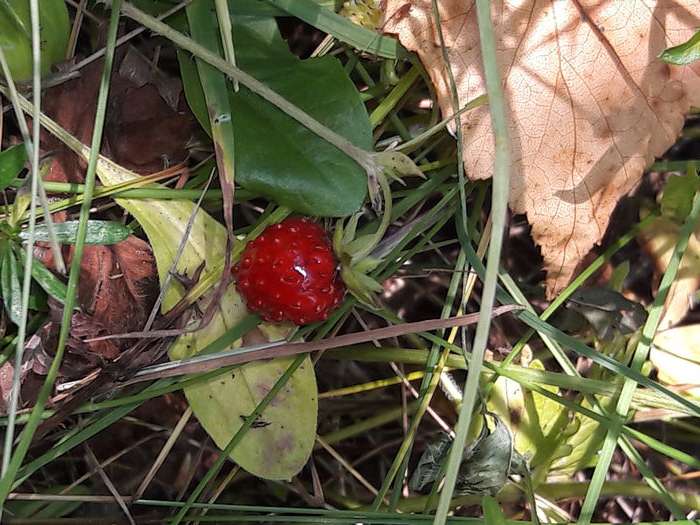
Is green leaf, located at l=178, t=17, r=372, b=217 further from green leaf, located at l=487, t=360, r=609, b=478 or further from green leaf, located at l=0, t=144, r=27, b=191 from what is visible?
green leaf, located at l=487, t=360, r=609, b=478

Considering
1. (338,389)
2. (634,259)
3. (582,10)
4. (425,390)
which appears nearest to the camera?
(582,10)

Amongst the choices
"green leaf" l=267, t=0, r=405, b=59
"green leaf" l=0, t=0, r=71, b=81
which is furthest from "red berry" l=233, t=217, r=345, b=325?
"green leaf" l=0, t=0, r=71, b=81

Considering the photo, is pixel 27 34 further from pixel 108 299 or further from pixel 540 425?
pixel 540 425

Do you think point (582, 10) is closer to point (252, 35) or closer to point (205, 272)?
point (252, 35)

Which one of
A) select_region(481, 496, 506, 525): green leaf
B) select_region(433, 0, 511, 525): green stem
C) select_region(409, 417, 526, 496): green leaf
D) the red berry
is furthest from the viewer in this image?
select_region(409, 417, 526, 496): green leaf

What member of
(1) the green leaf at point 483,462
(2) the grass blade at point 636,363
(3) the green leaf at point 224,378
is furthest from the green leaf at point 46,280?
(2) the grass blade at point 636,363

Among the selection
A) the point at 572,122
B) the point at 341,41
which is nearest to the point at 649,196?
the point at 572,122
